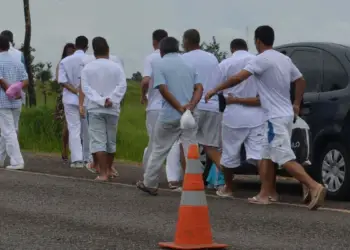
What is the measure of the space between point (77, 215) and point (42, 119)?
1288 cm

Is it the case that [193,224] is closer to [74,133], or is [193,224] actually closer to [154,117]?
[154,117]

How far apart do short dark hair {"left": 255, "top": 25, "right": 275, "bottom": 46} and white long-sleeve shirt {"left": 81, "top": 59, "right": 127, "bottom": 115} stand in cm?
289

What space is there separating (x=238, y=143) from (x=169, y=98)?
92cm

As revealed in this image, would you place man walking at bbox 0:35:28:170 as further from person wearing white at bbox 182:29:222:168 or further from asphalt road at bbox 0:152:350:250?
person wearing white at bbox 182:29:222:168

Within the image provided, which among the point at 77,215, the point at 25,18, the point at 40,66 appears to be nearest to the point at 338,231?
the point at 77,215

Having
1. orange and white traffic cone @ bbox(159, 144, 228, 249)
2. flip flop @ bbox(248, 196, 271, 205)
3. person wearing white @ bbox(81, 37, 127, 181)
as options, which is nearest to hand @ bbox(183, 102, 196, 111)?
flip flop @ bbox(248, 196, 271, 205)

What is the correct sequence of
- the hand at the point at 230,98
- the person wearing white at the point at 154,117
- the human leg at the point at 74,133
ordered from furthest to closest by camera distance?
1. the human leg at the point at 74,133
2. the person wearing white at the point at 154,117
3. the hand at the point at 230,98

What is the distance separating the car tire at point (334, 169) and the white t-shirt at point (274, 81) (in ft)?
3.09

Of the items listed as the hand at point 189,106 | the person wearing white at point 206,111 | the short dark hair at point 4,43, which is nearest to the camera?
the hand at point 189,106

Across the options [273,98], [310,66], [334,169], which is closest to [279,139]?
[273,98]

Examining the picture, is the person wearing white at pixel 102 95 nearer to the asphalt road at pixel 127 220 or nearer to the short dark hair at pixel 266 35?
the asphalt road at pixel 127 220

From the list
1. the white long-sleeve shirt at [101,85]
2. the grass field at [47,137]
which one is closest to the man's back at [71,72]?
the white long-sleeve shirt at [101,85]

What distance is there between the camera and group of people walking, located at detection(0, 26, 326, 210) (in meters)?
11.0

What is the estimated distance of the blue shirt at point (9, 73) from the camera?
14.9 m
